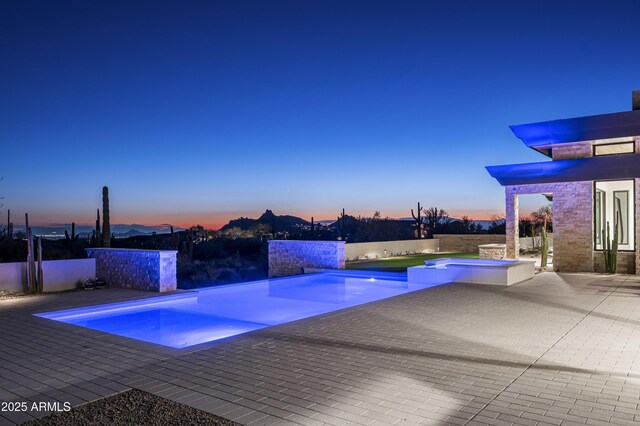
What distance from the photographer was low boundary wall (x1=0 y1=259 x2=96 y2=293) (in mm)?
11141

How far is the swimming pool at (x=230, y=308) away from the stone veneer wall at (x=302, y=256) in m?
1.16

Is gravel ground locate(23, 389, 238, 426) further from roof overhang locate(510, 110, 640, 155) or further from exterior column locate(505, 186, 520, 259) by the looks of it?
exterior column locate(505, 186, 520, 259)

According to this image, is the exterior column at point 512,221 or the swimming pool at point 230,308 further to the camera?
the exterior column at point 512,221

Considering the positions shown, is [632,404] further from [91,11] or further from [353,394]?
[91,11]

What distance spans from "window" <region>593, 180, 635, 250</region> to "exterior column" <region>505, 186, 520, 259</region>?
2.44m

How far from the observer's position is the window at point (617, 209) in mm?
15523

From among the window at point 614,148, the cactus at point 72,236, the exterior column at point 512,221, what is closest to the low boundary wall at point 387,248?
the exterior column at point 512,221

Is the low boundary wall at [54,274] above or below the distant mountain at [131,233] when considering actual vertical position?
below

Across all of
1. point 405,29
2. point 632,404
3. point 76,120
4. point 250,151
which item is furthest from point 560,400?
point 250,151

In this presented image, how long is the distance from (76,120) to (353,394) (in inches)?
695

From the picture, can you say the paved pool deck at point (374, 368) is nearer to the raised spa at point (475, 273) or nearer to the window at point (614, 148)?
the raised spa at point (475, 273)

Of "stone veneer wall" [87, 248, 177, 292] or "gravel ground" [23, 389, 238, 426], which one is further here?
"stone veneer wall" [87, 248, 177, 292]

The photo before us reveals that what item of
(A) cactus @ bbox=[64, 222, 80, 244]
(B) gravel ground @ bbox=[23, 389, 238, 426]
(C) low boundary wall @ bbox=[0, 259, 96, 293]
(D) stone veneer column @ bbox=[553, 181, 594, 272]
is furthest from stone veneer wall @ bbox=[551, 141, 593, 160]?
(A) cactus @ bbox=[64, 222, 80, 244]

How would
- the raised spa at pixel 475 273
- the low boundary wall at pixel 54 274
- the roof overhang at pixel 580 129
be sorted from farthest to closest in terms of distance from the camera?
the roof overhang at pixel 580 129
the raised spa at pixel 475 273
the low boundary wall at pixel 54 274
